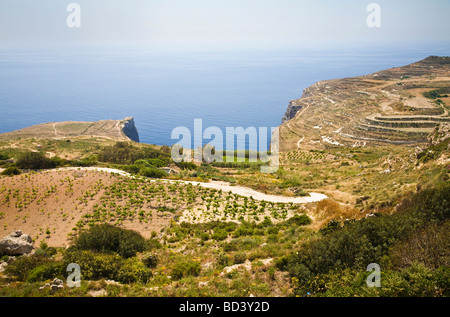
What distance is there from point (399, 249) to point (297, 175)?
26.0m

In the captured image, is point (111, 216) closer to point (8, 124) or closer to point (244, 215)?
point (244, 215)

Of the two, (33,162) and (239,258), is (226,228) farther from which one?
(33,162)

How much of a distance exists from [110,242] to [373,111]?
3047 inches

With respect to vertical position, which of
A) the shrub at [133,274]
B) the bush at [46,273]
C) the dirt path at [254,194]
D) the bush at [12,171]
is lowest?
the dirt path at [254,194]

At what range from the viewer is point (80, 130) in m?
84.3

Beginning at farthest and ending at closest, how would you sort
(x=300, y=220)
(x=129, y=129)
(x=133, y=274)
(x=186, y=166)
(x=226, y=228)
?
(x=129, y=129) → (x=186, y=166) → (x=300, y=220) → (x=226, y=228) → (x=133, y=274)

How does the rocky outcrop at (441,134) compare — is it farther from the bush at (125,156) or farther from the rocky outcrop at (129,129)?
the rocky outcrop at (129,129)

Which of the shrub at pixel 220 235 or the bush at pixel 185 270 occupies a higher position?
the bush at pixel 185 270

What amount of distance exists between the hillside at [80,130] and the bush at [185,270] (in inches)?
2737

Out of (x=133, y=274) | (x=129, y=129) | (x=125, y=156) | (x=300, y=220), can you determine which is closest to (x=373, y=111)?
(x=125, y=156)

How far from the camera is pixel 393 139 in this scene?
57031 millimetres

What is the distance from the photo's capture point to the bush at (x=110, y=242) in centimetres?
1241

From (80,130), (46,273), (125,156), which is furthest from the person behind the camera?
(80,130)

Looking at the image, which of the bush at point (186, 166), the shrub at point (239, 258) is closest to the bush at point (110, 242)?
the shrub at point (239, 258)
